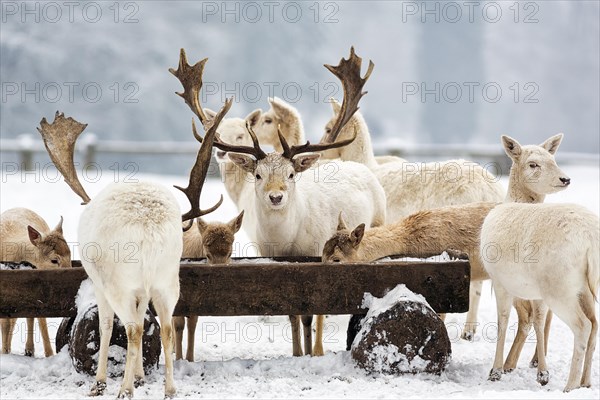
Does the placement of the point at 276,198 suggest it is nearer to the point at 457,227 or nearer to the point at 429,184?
the point at 457,227

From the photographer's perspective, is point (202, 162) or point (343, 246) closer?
point (202, 162)

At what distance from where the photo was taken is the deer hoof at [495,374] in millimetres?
6410

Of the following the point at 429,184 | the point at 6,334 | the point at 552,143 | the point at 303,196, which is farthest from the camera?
the point at 429,184

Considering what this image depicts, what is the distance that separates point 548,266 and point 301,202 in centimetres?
247

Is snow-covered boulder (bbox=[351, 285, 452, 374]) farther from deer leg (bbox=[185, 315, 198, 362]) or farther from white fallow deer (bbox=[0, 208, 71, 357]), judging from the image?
white fallow deer (bbox=[0, 208, 71, 357])

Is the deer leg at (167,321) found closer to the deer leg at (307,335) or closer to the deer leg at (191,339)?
the deer leg at (191,339)

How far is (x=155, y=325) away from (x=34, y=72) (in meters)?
29.7

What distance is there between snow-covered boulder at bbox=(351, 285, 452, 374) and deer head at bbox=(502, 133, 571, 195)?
1720mm

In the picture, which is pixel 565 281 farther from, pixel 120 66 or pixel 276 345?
pixel 120 66

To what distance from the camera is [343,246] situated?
23.0 ft

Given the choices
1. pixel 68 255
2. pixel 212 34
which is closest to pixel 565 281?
pixel 68 255

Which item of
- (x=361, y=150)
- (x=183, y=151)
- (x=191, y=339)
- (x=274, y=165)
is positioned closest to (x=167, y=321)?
(x=191, y=339)

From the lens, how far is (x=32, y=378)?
618 cm

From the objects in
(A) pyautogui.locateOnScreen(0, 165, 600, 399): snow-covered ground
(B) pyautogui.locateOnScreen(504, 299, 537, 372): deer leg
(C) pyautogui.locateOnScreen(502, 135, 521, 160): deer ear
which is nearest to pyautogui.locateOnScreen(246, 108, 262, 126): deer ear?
(A) pyautogui.locateOnScreen(0, 165, 600, 399): snow-covered ground
